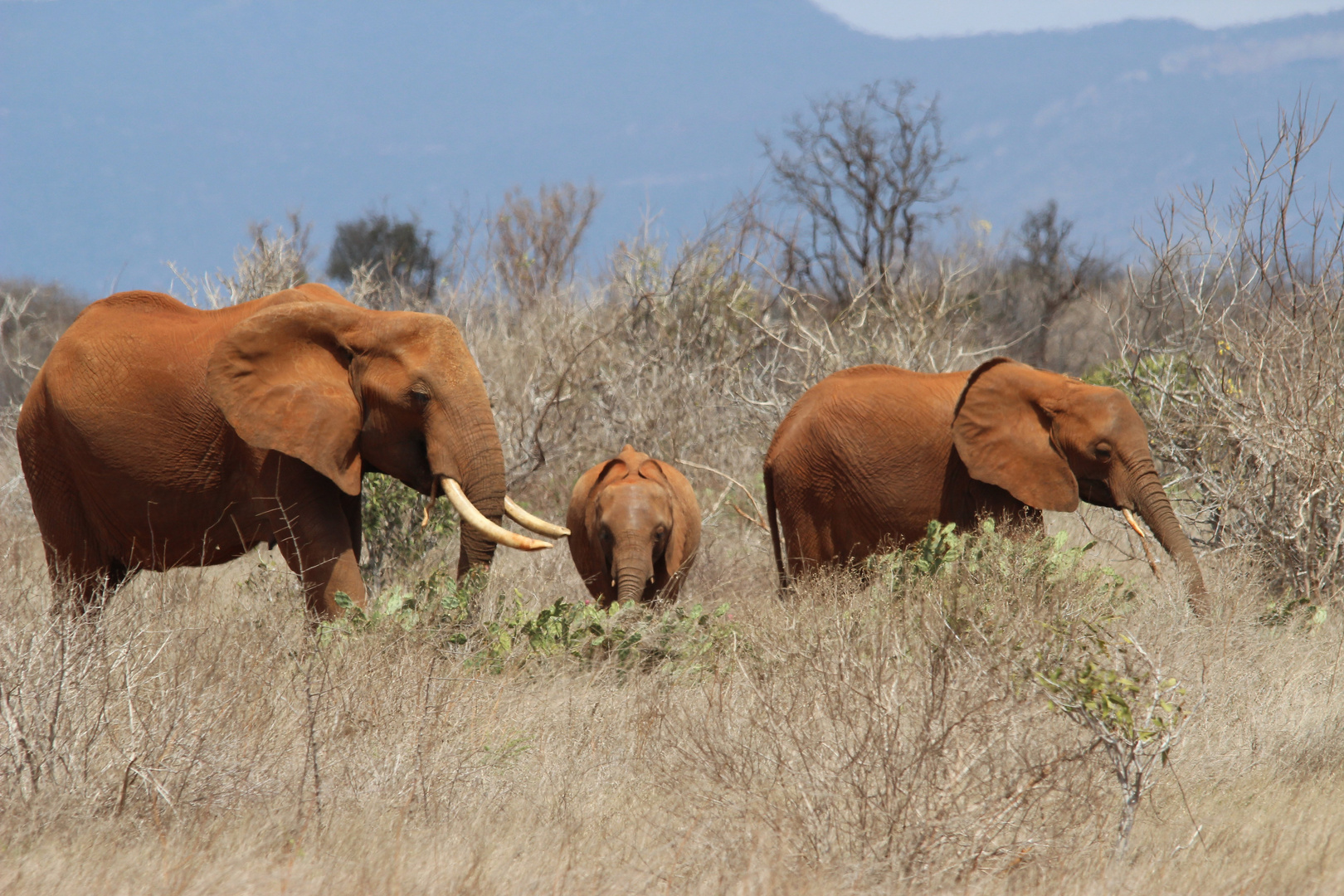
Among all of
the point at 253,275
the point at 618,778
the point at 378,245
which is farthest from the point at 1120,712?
the point at 378,245

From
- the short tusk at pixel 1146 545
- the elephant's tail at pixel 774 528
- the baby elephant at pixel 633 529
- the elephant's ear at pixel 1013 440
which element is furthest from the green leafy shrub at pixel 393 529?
the short tusk at pixel 1146 545

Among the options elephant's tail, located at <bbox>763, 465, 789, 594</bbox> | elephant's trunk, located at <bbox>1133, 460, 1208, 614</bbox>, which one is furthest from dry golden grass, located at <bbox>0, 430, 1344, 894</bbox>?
elephant's tail, located at <bbox>763, 465, 789, 594</bbox>

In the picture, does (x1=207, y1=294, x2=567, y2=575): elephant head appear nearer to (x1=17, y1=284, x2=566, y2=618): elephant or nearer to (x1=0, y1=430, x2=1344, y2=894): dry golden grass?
(x1=17, y1=284, x2=566, y2=618): elephant

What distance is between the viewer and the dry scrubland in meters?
4.00

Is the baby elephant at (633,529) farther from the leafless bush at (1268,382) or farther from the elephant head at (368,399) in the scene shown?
the leafless bush at (1268,382)

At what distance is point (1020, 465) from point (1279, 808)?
3318 millimetres

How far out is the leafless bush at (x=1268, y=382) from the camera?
7.85 meters

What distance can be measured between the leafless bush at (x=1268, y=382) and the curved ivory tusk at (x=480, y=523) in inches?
185

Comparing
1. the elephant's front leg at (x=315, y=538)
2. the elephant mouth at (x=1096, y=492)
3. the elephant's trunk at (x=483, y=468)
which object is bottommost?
the elephant mouth at (x=1096, y=492)

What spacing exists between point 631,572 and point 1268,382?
4.25 metres

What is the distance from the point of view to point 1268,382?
8.42 meters

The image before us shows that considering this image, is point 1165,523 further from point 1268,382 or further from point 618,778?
point 618,778

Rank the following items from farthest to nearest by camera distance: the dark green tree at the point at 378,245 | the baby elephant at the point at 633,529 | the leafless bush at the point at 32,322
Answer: the dark green tree at the point at 378,245 < the leafless bush at the point at 32,322 < the baby elephant at the point at 633,529

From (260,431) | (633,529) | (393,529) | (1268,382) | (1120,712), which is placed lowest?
(393,529)
